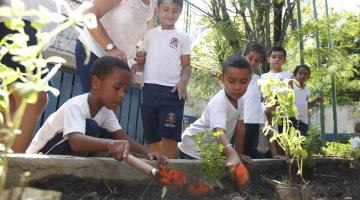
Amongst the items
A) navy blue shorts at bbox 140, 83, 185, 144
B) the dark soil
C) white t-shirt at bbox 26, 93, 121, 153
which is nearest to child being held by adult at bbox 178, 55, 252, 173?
navy blue shorts at bbox 140, 83, 185, 144

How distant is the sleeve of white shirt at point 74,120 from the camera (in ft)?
6.08

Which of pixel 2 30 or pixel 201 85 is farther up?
Answer: pixel 201 85

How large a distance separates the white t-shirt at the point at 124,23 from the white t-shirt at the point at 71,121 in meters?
0.44

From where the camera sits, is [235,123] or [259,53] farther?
[259,53]

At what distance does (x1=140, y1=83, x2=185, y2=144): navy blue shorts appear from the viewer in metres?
2.71

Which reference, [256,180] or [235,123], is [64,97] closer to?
[235,123]

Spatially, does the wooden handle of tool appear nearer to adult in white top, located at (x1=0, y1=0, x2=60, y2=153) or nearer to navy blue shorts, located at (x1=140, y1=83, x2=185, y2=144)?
adult in white top, located at (x1=0, y1=0, x2=60, y2=153)

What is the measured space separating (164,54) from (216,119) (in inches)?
28.1

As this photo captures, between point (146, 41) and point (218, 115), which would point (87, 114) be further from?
point (146, 41)

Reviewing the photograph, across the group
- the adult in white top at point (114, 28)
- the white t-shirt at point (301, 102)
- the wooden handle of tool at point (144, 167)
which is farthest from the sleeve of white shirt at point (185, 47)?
the white t-shirt at point (301, 102)

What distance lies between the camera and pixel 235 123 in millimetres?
2846

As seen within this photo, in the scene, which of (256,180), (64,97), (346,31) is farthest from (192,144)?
(346,31)

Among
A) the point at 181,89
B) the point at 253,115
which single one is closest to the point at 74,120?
the point at 181,89

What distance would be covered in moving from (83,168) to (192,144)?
1357 mm
